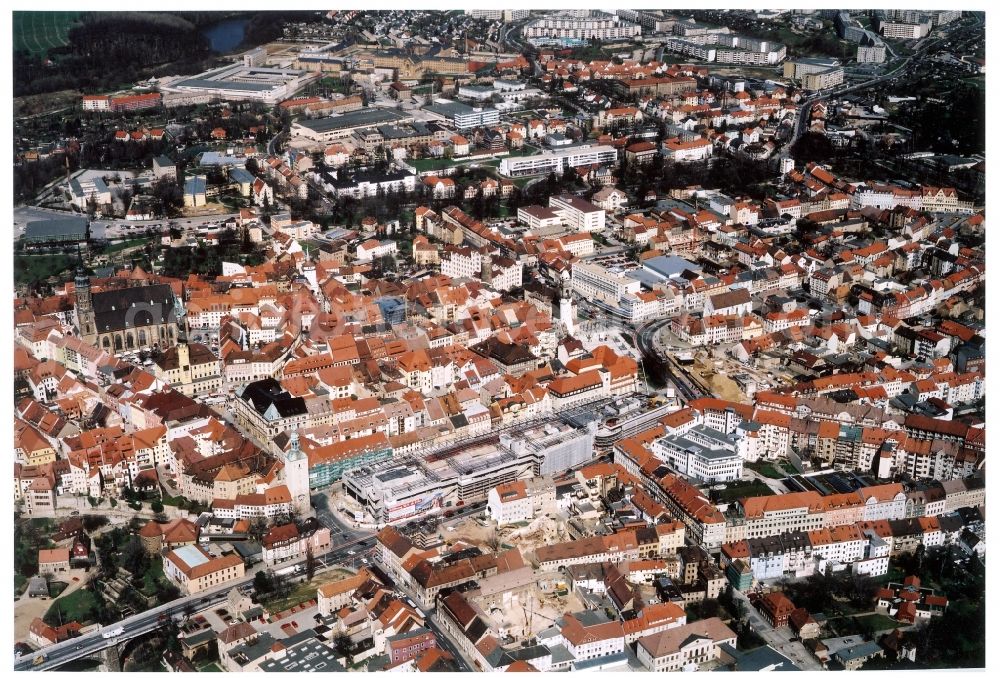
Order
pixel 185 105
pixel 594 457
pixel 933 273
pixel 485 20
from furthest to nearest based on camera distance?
pixel 485 20 < pixel 185 105 < pixel 933 273 < pixel 594 457

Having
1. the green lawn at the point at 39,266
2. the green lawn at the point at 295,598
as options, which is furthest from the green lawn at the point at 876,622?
the green lawn at the point at 39,266

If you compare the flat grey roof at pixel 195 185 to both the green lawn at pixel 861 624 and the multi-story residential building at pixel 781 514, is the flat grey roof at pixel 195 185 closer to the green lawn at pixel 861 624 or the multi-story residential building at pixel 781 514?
the multi-story residential building at pixel 781 514

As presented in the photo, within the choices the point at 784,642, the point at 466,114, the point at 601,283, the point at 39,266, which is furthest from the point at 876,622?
the point at 466,114

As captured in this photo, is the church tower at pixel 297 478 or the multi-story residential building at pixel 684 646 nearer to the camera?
the multi-story residential building at pixel 684 646

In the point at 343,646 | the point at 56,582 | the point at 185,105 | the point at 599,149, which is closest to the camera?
the point at 343,646

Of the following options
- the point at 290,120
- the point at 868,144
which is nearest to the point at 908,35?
the point at 868,144

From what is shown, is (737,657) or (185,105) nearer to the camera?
(737,657)

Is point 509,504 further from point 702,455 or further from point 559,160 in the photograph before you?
point 559,160

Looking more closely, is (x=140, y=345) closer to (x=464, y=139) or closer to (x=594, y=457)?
(x=594, y=457)
